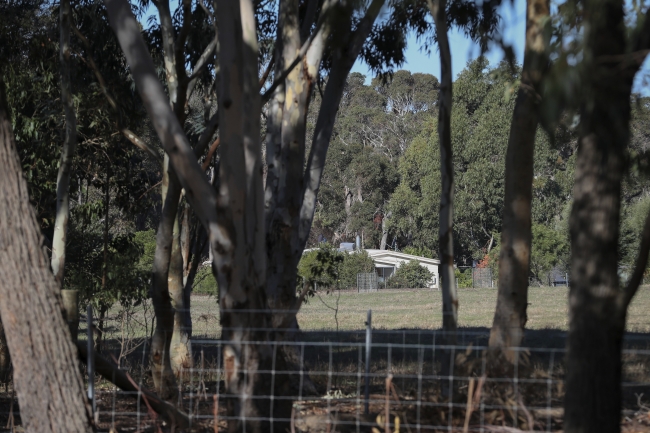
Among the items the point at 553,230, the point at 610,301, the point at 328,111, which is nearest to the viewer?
the point at 610,301

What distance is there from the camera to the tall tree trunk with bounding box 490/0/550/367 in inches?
Answer: 279

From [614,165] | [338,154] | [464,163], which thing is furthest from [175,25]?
[338,154]

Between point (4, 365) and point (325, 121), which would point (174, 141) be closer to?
Result: point (325, 121)

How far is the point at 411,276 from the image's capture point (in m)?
45.3

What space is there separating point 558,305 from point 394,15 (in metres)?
20.9

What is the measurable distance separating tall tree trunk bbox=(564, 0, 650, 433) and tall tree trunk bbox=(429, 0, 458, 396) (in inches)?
132

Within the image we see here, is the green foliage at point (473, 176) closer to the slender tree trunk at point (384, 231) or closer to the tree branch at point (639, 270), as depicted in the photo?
the slender tree trunk at point (384, 231)

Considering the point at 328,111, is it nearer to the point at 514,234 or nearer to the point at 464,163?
the point at 514,234

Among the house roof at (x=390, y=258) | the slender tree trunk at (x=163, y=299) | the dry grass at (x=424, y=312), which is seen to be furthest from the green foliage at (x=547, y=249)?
the slender tree trunk at (x=163, y=299)

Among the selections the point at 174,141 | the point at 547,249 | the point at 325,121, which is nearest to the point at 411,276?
the point at 547,249

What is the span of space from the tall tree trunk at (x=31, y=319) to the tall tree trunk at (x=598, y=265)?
2962 millimetres

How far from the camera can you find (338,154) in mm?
51281

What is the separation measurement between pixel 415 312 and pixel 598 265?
75.9 ft

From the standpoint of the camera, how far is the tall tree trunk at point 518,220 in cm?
708
